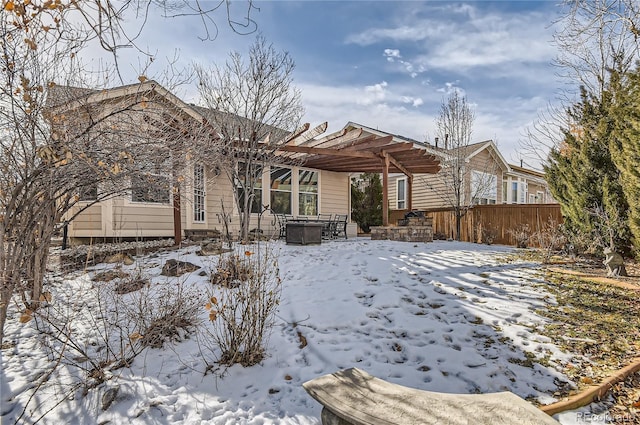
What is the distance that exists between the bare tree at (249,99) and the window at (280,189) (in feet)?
8.38

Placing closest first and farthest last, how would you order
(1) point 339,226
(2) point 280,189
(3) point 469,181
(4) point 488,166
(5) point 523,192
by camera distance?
(2) point 280,189, (1) point 339,226, (3) point 469,181, (4) point 488,166, (5) point 523,192

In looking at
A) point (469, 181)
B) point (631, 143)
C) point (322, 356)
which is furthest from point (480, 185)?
point (322, 356)

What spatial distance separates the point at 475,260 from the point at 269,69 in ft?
21.8

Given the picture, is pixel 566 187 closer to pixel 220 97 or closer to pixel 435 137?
pixel 435 137

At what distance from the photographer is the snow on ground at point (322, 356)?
2.73 meters

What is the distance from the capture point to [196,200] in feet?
32.3

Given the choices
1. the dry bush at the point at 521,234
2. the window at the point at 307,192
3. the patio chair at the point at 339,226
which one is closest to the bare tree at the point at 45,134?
the patio chair at the point at 339,226

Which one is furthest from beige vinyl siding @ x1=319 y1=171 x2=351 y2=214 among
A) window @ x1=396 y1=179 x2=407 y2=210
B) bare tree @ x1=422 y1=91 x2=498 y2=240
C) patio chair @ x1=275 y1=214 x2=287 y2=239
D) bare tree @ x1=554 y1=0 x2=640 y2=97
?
bare tree @ x1=554 y1=0 x2=640 y2=97

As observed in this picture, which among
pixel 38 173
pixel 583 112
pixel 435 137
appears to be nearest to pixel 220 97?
pixel 38 173

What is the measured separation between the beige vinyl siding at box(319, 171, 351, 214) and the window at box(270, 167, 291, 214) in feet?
5.03

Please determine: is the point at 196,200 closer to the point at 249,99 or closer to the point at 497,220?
the point at 249,99

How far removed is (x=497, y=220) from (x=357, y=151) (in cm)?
632

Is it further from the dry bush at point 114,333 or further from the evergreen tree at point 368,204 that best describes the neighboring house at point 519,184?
the dry bush at point 114,333

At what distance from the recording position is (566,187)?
326 inches
